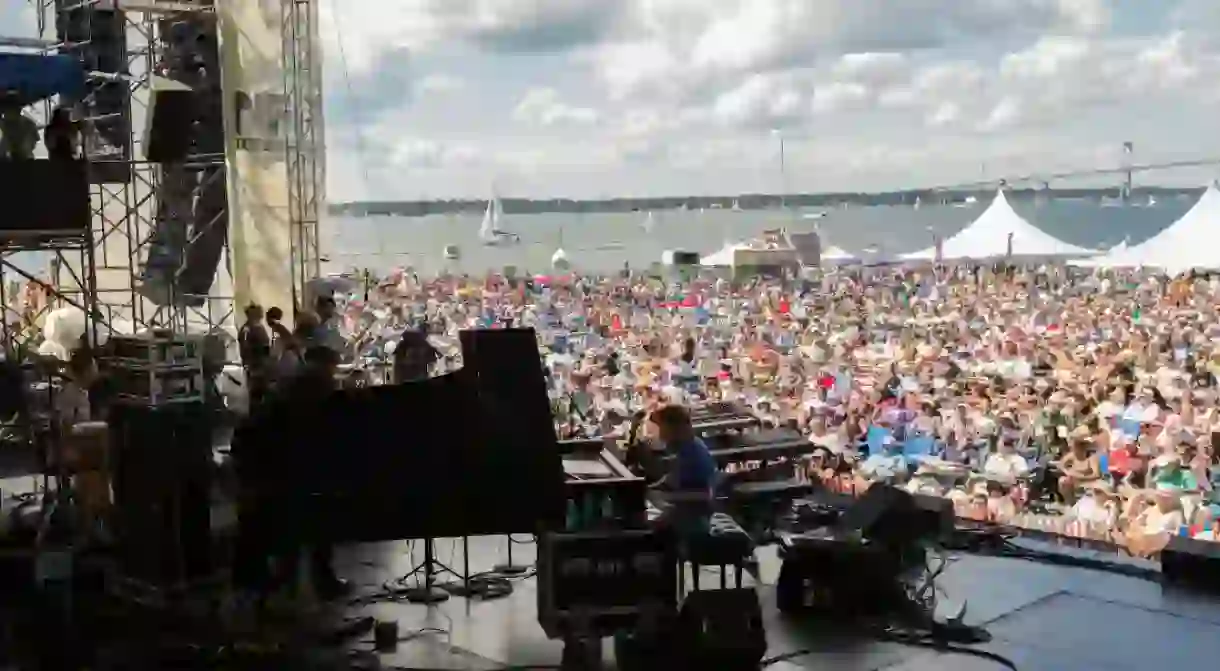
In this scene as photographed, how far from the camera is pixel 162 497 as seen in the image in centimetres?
388

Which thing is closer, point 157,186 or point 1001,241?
point 157,186

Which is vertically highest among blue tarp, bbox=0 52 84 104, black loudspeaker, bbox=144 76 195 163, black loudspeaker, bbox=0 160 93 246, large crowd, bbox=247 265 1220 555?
blue tarp, bbox=0 52 84 104

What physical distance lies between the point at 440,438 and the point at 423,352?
2.31m

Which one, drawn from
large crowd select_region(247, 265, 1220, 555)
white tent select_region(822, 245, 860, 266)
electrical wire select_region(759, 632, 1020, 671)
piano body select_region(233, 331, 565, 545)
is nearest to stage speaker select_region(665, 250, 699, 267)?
white tent select_region(822, 245, 860, 266)

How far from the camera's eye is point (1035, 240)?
23.0 m

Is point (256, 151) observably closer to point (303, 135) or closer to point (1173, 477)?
point (303, 135)

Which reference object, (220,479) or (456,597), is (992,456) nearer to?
(456,597)

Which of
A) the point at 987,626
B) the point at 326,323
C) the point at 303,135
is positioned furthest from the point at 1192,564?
the point at 303,135

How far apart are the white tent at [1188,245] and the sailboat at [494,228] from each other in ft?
61.4

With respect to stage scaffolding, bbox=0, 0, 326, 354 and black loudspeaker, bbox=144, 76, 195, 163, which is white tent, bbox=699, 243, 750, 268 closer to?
stage scaffolding, bbox=0, 0, 326, 354

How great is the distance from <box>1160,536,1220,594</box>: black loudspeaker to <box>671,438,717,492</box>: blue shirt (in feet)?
6.17

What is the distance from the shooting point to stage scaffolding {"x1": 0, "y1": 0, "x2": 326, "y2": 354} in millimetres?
7602

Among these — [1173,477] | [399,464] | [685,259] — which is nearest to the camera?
[399,464]

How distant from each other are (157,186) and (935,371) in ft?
24.8
